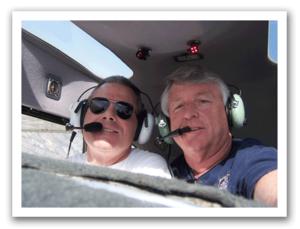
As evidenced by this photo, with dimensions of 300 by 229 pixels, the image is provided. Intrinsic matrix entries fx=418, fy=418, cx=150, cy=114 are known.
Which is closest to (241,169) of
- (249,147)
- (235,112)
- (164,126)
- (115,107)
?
(249,147)

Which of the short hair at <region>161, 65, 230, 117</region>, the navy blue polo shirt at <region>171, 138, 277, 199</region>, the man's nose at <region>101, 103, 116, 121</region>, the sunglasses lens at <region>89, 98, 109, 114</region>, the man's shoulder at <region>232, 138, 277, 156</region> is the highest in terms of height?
the short hair at <region>161, 65, 230, 117</region>

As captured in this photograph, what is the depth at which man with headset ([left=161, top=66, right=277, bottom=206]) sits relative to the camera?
136 centimetres

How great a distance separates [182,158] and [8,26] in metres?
0.81

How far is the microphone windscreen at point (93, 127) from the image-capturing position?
4.96ft

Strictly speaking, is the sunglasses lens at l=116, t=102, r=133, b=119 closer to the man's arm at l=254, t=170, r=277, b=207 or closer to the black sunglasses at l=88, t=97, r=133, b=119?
the black sunglasses at l=88, t=97, r=133, b=119

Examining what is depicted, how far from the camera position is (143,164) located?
4.83 ft

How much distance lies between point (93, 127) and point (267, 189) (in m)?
0.67

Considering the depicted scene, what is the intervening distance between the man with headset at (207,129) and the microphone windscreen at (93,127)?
266 millimetres

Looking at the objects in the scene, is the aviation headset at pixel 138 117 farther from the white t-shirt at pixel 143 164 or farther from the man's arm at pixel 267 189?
the man's arm at pixel 267 189

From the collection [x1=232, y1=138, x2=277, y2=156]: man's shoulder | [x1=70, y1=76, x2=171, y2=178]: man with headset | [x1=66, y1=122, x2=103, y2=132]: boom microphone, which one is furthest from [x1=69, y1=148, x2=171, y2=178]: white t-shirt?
[x1=232, y1=138, x2=277, y2=156]: man's shoulder

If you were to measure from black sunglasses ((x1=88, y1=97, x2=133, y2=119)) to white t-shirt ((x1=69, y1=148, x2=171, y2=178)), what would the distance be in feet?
0.50

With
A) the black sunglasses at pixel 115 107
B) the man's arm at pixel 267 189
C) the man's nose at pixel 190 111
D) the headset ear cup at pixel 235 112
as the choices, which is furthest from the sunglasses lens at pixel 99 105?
the man's arm at pixel 267 189

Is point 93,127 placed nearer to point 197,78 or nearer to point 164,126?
point 164,126
